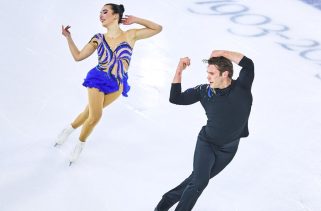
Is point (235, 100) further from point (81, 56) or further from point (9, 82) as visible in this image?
point (9, 82)

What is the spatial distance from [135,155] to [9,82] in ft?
5.54

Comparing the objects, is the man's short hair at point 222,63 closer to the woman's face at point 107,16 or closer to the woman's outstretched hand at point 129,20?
the woman's outstretched hand at point 129,20

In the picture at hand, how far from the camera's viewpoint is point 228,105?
3973 millimetres

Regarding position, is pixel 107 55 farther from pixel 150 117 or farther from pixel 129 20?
pixel 150 117

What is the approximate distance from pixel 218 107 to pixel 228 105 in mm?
64

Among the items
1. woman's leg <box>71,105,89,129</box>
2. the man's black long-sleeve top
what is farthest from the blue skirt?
the man's black long-sleeve top

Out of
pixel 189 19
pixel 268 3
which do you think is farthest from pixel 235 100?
pixel 268 3

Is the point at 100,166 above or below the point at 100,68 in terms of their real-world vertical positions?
below

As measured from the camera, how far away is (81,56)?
4.77 metres

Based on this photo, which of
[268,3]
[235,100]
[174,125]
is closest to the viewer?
[235,100]

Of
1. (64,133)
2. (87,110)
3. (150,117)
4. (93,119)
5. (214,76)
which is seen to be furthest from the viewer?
(150,117)

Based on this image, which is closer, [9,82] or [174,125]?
[174,125]

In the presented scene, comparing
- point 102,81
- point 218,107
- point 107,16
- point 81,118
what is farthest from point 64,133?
point 218,107

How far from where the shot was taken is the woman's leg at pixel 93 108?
4.78 meters
